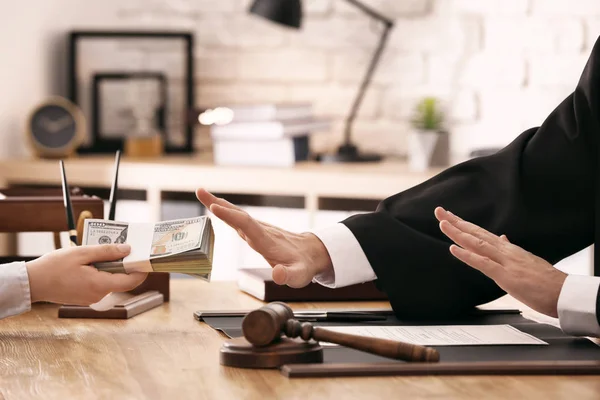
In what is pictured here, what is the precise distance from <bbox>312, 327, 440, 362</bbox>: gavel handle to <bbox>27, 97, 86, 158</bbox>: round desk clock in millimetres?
2367

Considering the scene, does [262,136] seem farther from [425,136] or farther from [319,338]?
[319,338]

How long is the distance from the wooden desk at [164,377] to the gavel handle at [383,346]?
0.13 ft

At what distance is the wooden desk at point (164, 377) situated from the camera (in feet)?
3.21

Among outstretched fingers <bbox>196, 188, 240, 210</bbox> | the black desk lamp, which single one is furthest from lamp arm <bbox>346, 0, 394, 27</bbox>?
outstretched fingers <bbox>196, 188, 240, 210</bbox>

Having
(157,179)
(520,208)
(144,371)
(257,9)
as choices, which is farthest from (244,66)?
(144,371)

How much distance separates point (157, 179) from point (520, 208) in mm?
1676

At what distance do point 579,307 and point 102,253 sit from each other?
61 centimetres

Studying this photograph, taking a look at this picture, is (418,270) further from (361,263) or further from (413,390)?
(413,390)

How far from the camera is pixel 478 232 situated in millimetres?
1359

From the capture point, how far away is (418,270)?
1.48 metres

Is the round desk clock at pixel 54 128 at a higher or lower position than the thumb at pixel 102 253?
higher

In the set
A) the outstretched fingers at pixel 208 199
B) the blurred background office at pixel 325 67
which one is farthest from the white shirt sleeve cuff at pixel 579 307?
the blurred background office at pixel 325 67

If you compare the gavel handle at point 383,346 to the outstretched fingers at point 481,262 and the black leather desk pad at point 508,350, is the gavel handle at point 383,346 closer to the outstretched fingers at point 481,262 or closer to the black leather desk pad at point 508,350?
the black leather desk pad at point 508,350

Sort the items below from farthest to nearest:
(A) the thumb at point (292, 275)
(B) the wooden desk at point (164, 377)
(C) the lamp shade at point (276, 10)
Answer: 1. (C) the lamp shade at point (276, 10)
2. (A) the thumb at point (292, 275)
3. (B) the wooden desk at point (164, 377)
